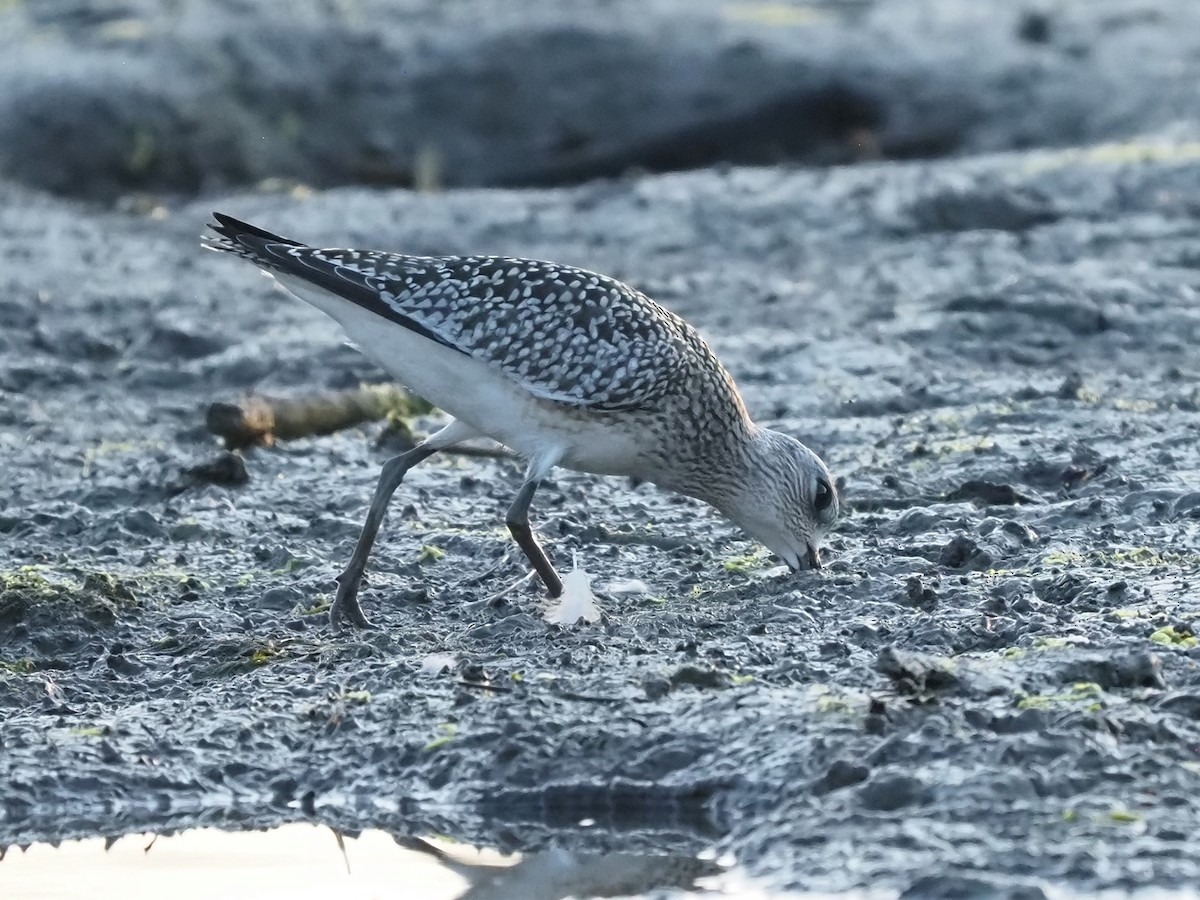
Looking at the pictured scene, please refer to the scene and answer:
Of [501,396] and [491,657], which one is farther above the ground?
[501,396]

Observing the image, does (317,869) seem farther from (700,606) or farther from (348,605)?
(700,606)

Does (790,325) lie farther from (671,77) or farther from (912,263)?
(671,77)

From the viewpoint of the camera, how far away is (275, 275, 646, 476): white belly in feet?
26.0

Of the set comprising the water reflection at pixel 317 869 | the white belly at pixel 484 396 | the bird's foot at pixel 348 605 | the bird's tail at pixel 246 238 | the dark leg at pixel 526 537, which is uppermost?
the bird's tail at pixel 246 238

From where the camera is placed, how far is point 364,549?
25.3 ft

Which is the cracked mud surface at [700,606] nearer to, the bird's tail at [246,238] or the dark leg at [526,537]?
the dark leg at [526,537]

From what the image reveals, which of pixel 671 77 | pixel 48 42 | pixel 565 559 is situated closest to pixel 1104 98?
pixel 671 77

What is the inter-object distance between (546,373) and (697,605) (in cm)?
108

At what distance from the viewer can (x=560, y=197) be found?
16.7m

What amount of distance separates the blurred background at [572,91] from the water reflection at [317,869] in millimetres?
12632

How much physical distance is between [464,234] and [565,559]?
7.60 metres

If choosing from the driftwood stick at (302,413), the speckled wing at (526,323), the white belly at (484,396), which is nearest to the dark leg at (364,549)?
the white belly at (484,396)

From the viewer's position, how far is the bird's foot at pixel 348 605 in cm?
754

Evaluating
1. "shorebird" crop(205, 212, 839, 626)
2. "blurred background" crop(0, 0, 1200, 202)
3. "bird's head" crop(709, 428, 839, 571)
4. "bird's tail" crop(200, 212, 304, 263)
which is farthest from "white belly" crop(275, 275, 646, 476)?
"blurred background" crop(0, 0, 1200, 202)
